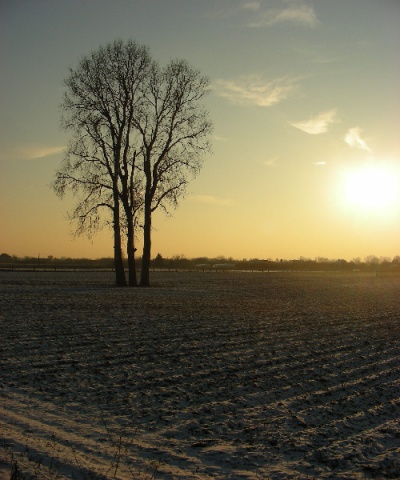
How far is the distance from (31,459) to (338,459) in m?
3.55

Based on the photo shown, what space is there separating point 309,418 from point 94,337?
8380mm

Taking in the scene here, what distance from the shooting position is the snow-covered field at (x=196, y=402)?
6.05m

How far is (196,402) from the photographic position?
855cm

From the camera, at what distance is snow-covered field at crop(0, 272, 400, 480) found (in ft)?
19.9

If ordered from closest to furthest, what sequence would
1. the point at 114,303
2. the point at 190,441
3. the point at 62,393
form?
the point at 190,441
the point at 62,393
the point at 114,303

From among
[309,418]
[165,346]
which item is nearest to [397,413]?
[309,418]

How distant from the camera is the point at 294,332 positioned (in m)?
16.8

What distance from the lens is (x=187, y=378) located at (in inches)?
398

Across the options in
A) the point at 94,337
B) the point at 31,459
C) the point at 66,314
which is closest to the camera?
the point at 31,459

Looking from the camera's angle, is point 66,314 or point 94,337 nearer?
point 94,337

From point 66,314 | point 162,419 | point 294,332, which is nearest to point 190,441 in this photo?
point 162,419

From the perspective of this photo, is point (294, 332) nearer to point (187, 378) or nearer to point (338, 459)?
point (187, 378)

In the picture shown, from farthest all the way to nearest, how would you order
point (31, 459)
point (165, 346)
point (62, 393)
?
point (165, 346) → point (62, 393) → point (31, 459)

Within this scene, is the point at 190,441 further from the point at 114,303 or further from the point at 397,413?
the point at 114,303
